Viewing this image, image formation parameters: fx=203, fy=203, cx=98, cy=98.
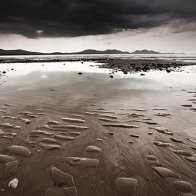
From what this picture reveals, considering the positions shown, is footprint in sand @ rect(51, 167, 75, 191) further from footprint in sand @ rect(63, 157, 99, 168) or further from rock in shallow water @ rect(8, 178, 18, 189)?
rock in shallow water @ rect(8, 178, 18, 189)

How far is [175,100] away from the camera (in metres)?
10.8

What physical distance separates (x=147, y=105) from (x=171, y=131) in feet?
10.4

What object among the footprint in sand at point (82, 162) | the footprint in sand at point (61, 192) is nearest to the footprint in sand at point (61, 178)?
the footprint in sand at point (61, 192)

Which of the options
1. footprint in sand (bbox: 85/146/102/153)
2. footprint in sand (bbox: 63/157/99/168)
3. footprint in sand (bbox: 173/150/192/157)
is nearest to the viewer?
footprint in sand (bbox: 63/157/99/168)

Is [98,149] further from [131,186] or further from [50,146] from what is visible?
[131,186]

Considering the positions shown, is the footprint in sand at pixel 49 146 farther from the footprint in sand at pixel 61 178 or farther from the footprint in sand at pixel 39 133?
the footprint in sand at pixel 61 178

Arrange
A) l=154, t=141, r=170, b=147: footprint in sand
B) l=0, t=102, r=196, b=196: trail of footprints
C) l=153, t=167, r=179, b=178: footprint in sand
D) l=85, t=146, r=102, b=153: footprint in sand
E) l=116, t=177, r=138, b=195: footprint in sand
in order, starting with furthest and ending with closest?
l=154, t=141, r=170, b=147: footprint in sand, l=85, t=146, r=102, b=153: footprint in sand, l=153, t=167, r=179, b=178: footprint in sand, l=0, t=102, r=196, b=196: trail of footprints, l=116, t=177, r=138, b=195: footprint in sand

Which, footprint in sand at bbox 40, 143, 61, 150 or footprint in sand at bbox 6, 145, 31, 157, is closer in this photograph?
footprint in sand at bbox 6, 145, 31, 157

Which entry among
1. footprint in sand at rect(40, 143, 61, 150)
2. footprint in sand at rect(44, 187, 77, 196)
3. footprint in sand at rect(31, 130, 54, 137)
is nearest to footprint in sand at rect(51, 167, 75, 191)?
footprint in sand at rect(44, 187, 77, 196)

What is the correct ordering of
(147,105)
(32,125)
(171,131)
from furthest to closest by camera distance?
(147,105), (32,125), (171,131)

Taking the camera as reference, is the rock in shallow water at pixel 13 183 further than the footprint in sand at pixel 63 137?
No

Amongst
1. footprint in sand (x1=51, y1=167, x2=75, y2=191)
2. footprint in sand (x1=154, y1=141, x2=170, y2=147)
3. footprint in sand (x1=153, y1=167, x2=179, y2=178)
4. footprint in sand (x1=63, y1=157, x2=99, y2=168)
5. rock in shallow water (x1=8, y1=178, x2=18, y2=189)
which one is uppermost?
rock in shallow water (x1=8, y1=178, x2=18, y2=189)

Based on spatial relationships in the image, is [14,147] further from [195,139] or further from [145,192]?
[195,139]

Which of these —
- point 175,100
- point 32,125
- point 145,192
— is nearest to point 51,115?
point 32,125
